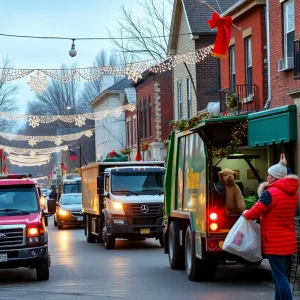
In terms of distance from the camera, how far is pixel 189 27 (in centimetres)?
3800

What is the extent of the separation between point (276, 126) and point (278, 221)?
674cm

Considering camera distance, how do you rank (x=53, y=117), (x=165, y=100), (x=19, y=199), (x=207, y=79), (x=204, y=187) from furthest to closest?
1. (x=165, y=100)
2. (x=53, y=117)
3. (x=207, y=79)
4. (x=19, y=199)
5. (x=204, y=187)

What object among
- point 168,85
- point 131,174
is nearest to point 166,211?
point 131,174

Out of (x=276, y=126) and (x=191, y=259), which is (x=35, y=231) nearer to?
(x=191, y=259)

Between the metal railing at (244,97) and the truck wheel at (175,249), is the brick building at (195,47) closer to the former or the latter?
the metal railing at (244,97)

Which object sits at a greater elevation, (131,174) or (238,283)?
(131,174)

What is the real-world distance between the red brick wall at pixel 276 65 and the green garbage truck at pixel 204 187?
286 inches

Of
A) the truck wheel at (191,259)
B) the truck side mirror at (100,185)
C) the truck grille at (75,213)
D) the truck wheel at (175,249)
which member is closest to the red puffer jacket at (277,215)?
Result: the truck wheel at (191,259)

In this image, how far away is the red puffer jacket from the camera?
33.1 ft

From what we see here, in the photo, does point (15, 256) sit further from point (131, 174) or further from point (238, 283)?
point (131, 174)

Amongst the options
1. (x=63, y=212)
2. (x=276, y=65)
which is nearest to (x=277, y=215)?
(x=276, y=65)

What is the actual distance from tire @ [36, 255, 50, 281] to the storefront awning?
440cm

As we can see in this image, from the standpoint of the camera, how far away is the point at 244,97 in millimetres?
28812

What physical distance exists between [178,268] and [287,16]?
10071 mm
